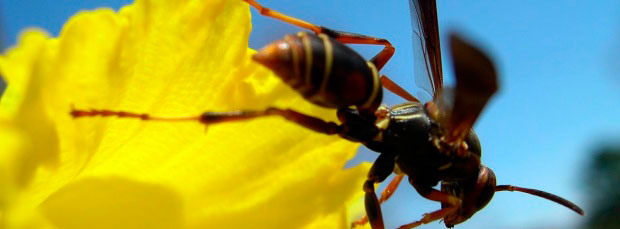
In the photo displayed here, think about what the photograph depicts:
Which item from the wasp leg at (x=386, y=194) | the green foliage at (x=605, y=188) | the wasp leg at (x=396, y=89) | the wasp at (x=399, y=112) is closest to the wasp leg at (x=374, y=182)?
the wasp at (x=399, y=112)

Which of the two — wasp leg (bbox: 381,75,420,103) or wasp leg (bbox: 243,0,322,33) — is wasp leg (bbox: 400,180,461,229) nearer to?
wasp leg (bbox: 381,75,420,103)

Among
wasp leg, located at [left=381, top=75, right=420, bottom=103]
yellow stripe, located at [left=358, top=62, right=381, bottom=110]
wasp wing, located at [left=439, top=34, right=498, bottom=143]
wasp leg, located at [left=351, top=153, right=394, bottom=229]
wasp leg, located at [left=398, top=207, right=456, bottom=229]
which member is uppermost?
wasp leg, located at [left=381, top=75, right=420, bottom=103]

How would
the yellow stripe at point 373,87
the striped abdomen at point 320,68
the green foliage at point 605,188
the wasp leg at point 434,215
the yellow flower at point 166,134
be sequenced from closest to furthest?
1. the yellow flower at point 166,134
2. the striped abdomen at point 320,68
3. the yellow stripe at point 373,87
4. the wasp leg at point 434,215
5. the green foliage at point 605,188

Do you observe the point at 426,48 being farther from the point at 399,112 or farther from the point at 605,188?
the point at 605,188

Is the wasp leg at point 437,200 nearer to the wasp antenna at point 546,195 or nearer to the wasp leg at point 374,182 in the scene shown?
the wasp leg at point 374,182

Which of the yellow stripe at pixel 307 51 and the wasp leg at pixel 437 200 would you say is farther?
the wasp leg at pixel 437 200

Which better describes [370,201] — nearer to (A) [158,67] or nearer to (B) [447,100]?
(B) [447,100]

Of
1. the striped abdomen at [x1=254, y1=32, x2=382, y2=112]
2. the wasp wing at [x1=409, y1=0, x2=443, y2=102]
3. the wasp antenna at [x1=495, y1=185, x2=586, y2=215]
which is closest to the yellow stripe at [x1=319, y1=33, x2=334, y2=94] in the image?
the striped abdomen at [x1=254, y1=32, x2=382, y2=112]

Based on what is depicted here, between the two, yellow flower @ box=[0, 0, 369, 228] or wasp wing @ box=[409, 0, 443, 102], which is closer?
yellow flower @ box=[0, 0, 369, 228]
